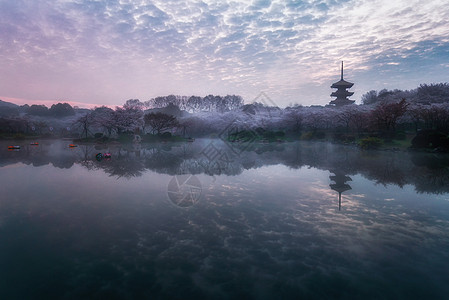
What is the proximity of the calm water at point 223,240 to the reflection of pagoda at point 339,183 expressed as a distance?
0.11 metres

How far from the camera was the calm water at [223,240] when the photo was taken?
461 cm

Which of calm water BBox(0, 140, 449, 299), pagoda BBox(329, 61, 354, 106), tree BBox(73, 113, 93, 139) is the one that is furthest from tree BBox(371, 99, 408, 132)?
tree BBox(73, 113, 93, 139)

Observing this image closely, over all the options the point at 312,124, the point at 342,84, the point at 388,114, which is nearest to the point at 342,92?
the point at 342,84

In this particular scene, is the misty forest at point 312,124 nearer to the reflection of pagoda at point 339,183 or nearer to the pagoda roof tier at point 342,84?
the pagoda roof tier at point 342,84

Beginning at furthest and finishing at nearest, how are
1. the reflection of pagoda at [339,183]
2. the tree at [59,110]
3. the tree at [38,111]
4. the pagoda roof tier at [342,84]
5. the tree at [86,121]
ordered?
the tree at [59,110]
the tree at [38,111]
the pagoda roof tier at [342,84]
the tree at [86,121]
the reflection of pagoda at [339,183]

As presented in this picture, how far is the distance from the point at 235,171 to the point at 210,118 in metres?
56.3

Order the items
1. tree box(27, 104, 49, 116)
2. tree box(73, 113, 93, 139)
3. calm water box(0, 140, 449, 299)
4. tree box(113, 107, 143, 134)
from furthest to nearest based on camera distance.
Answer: tree box(27, 104, 49, 116)
tree box(73, 113, 93, 139)
tree box(113, 107, 143, 134)
calm water box(0, 140, 449, 299)

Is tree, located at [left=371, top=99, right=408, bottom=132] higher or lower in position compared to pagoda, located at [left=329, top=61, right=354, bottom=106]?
lower

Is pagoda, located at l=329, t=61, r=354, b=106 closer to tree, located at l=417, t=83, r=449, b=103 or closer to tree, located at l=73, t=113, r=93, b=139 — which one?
tree, located at l=417, t=83, r=449, b=103

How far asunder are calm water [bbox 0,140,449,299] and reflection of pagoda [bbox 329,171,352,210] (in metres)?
0.11

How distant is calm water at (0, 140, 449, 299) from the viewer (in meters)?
4.61

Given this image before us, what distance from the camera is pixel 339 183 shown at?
12898 millimetres

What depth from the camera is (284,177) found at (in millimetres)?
14383

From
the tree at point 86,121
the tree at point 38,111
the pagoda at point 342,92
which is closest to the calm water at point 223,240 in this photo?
the tree at point 86,121
